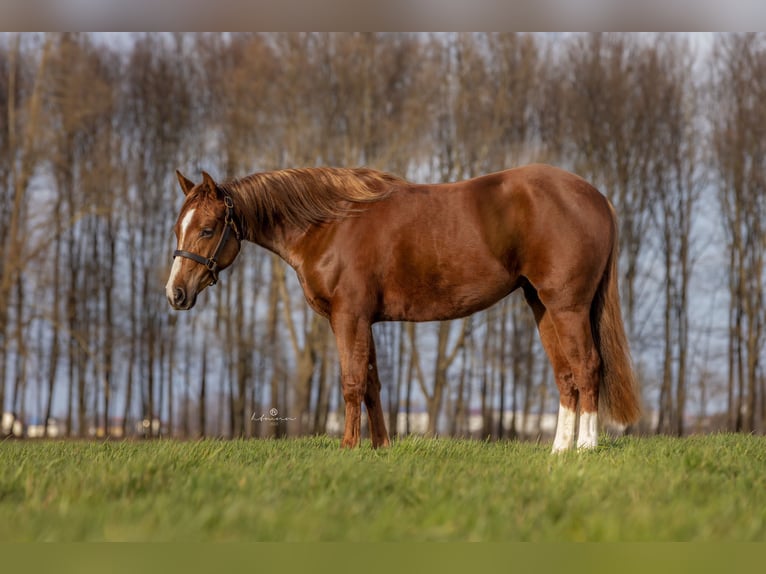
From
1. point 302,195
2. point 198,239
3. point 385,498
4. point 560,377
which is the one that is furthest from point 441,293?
point 385,498

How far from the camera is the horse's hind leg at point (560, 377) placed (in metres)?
6.13

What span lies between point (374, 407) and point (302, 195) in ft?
6.07

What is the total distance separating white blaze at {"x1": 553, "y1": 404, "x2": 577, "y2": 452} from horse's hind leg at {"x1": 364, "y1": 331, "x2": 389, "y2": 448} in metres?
1.39

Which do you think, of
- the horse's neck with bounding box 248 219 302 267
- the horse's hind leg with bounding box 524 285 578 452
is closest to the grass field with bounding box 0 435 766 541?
the horse's hind leg with bounding box 524 285 578 452

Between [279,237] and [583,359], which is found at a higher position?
[279,237]

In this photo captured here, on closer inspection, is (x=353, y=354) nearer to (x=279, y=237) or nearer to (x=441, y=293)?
(x=441, y=293)

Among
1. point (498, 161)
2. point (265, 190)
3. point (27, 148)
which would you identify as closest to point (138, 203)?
point (27, 148)

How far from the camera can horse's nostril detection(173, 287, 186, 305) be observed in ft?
19.7

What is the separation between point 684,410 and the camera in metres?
13.7

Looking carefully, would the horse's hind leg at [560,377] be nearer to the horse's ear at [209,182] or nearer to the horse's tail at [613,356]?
the horse's tail at [613,356]

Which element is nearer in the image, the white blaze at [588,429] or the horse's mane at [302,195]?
the white blaze at [588,429]

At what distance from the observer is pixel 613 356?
6.25 meters

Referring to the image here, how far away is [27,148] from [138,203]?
6.78 feet

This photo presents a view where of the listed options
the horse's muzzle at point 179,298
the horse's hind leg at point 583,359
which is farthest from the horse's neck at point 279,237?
the horse's hind leg at point 583,359
